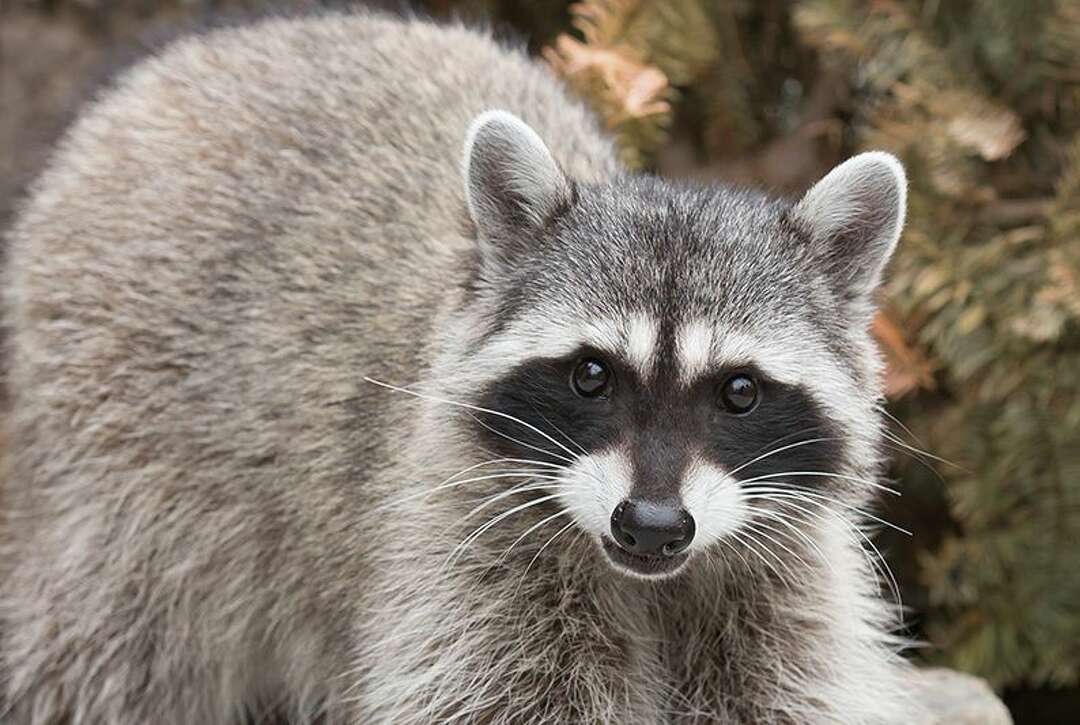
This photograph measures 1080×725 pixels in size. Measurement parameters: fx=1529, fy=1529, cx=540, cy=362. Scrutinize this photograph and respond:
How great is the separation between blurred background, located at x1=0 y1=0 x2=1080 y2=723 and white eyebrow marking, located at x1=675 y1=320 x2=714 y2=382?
1330mm

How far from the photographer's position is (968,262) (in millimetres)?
4617

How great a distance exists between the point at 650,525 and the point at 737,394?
401 millimetres

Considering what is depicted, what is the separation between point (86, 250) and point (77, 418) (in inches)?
18.9

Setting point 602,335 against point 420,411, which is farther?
point 420,411

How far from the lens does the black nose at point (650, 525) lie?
9.42ft

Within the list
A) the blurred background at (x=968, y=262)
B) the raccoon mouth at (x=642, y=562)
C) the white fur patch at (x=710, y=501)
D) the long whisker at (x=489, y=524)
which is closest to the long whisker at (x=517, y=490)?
the long whisker at (x=489, y=524)

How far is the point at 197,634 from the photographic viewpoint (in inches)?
167

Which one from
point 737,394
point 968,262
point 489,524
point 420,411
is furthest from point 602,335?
point 968,262

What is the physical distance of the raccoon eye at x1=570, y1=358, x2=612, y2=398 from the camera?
3.11m

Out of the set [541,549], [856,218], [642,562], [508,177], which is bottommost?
[541,549]

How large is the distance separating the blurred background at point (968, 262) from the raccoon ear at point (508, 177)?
138 centimetres

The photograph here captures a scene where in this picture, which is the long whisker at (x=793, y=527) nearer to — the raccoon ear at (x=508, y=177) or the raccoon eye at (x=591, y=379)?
the raccoon eye at (x=591, y=379)

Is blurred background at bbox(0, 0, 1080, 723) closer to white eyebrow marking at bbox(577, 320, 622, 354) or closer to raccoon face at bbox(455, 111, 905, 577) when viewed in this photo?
raccoon face at bbox(455, 111, 905, 577)

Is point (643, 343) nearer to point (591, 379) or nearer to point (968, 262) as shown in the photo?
point (591, 379)
